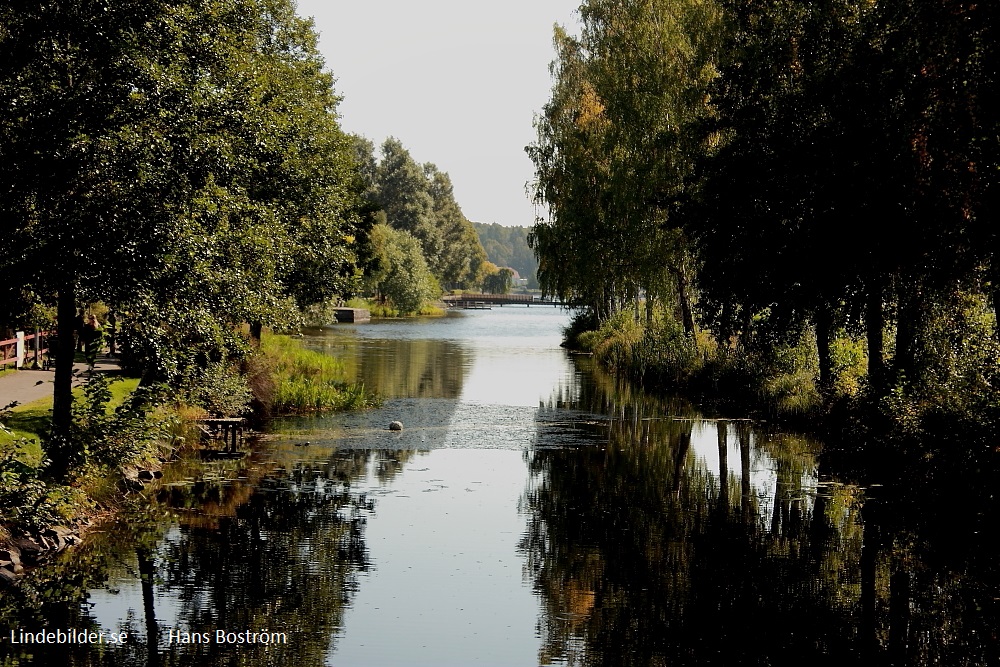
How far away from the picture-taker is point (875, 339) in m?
27.5

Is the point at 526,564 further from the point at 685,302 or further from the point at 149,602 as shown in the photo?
the point at 685,302

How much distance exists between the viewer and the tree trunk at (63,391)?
18.5 metres

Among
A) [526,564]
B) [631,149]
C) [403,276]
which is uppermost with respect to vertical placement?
[631,149]

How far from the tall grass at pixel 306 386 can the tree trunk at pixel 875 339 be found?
670 inches

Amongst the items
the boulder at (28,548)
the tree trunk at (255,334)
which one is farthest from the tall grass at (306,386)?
the boulder at (28,548)

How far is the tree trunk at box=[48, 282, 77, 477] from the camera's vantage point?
18531 mm

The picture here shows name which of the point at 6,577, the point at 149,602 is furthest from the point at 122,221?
the point at 149,602

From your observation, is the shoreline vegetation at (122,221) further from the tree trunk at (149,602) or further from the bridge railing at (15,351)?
the bridge railing at (15,351)

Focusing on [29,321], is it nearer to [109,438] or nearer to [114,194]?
[109,438]

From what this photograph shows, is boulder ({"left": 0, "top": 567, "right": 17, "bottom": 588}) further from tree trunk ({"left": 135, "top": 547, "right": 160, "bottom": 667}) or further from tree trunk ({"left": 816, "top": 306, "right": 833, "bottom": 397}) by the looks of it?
tree trunk ({"left": 816, "top": 306, "right": 833, "bottom": 397})

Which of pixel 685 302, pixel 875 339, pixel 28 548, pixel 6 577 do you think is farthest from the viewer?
pixel 685 302

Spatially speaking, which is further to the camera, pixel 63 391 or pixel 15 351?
pixel 15 351

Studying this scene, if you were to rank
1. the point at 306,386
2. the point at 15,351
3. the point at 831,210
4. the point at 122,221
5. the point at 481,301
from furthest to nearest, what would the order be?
the point at 481,301
the point at 306,386
the point at 15,351
the point at 831,210
the point at 122,221

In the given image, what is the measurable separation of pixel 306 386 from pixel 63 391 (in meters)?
17.6
